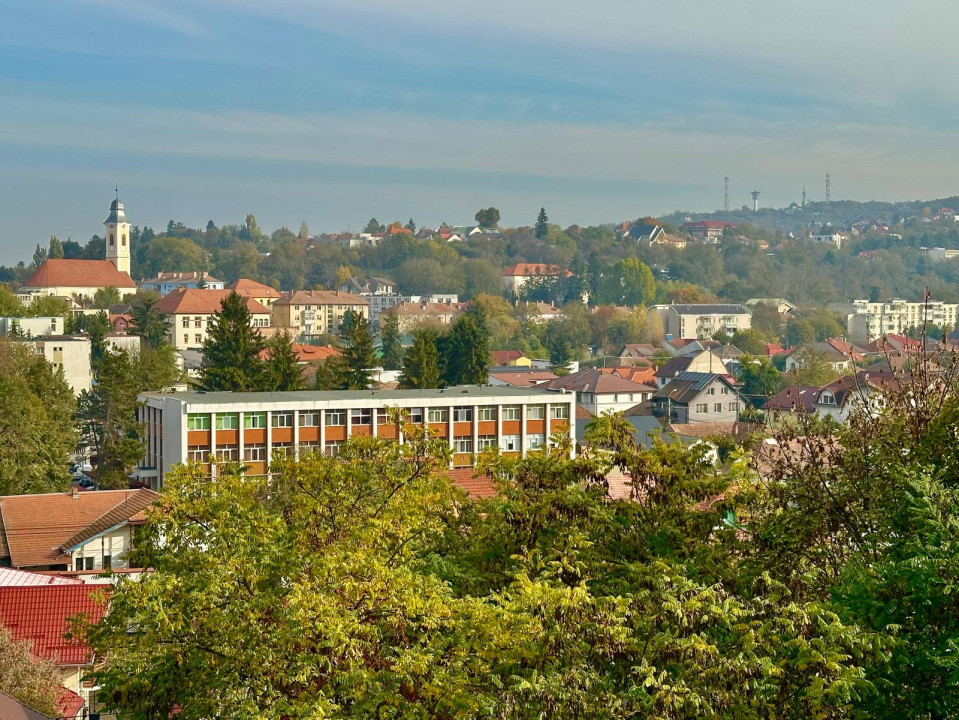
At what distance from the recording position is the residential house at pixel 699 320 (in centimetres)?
11038

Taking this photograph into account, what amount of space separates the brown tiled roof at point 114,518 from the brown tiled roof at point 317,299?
85.1 m

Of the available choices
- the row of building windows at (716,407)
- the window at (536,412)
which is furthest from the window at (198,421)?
the row of building windows at (716,407)

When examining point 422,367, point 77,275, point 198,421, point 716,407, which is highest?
point 77,275

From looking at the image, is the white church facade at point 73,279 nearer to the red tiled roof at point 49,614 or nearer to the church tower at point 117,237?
the church tower at point 117,237

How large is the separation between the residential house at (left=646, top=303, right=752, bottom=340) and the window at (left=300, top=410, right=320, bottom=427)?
74.2 meters

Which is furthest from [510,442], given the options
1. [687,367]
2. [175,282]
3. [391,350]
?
[175,282]

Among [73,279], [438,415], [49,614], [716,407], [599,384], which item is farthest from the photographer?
[73,279]

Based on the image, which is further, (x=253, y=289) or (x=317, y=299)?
(x=253, y=289)

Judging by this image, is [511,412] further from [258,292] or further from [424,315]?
[258,292]

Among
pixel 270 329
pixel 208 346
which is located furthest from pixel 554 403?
pixel 270 329

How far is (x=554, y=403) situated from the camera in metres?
39.8

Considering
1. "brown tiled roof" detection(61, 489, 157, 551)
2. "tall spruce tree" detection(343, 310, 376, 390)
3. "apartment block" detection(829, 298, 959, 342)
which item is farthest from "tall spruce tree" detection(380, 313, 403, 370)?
"apartment block" detection(829, 298, 959, 342)

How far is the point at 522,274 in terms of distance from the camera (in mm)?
147125

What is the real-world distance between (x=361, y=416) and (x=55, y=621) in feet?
67.9
